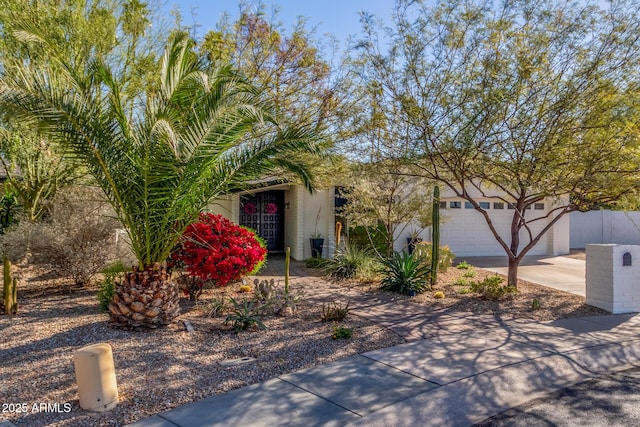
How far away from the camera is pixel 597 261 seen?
31.2 ft

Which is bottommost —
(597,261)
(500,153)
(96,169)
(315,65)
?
(597,261)

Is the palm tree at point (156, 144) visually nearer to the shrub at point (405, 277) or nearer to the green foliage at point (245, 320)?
the green foliage at point (245, 320)

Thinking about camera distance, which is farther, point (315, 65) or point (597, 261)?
point (315, 65)

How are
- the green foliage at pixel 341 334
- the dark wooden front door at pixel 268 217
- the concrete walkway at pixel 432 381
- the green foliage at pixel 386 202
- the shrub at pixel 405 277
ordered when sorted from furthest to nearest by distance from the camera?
the dark wooden front door at pixel 268 217
the green foliage at pixel 386 202
the shrub at pixel 405 277
the green foliage at pixel 341 334
the concrete walkway at pixel 432 381

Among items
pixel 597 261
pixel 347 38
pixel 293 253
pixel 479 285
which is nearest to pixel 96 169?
pixel 347 38

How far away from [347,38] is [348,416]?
28.2 ft

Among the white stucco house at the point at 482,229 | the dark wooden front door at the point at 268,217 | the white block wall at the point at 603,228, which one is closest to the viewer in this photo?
the dark wooden front door at the point at 268,217

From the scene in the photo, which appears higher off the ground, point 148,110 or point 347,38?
point 347,38

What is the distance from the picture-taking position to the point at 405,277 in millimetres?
10562

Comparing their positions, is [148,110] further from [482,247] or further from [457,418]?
[482,247]

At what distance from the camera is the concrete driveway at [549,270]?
39.6ft

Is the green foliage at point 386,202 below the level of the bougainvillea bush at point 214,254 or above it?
above

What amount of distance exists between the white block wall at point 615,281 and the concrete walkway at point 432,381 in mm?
1510

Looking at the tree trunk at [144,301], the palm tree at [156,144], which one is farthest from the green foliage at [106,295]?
the palm tree at [156,144]
